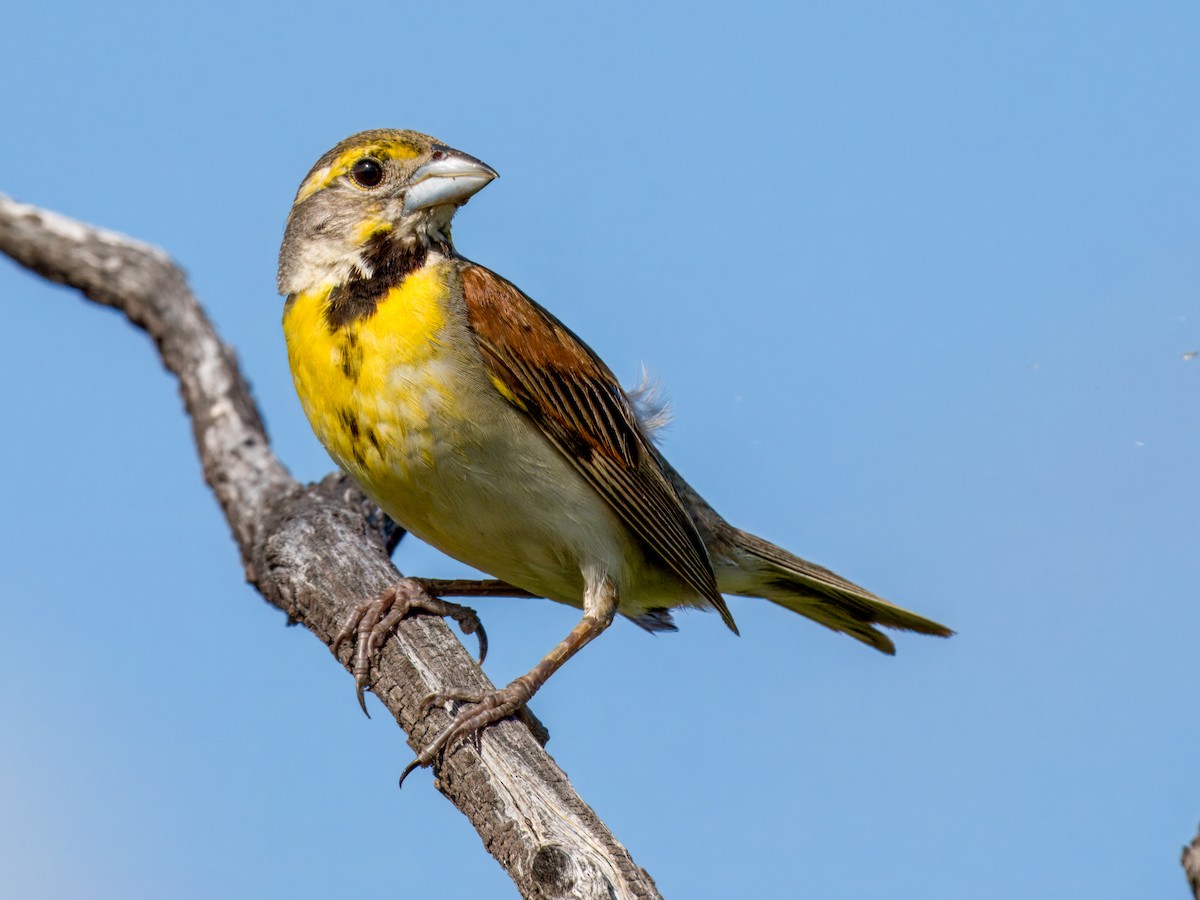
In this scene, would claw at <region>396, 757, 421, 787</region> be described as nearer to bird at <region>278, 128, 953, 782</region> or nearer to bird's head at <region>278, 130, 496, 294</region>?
bird at <region>278, 128, 953, 782</region>

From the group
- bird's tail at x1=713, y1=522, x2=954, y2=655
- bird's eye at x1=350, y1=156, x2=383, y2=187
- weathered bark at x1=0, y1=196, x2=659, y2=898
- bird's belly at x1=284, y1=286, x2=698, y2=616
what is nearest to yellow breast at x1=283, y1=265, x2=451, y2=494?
bird's belly at x1=284, y1=286, x2=698, y2=616

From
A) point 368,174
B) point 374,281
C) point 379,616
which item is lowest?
point 379,616

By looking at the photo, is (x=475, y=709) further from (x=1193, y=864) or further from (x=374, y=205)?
(x=1193, y=864)

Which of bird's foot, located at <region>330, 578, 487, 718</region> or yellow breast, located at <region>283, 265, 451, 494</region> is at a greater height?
yellow breast, located at <region>283, 265, 451, 494</region>

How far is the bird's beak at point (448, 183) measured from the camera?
520 cm

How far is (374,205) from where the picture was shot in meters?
5.25

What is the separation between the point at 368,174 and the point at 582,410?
4.00ft

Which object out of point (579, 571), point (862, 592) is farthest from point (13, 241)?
point (862, 592)

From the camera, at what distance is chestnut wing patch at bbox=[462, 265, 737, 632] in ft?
16.8

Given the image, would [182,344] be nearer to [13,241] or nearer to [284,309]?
[13,241]

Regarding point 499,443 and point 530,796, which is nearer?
point 530,796

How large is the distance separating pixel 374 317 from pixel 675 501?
1497 millimetres

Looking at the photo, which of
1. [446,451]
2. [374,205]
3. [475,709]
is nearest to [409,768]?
[475,709]

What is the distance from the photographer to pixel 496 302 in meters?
5.16
